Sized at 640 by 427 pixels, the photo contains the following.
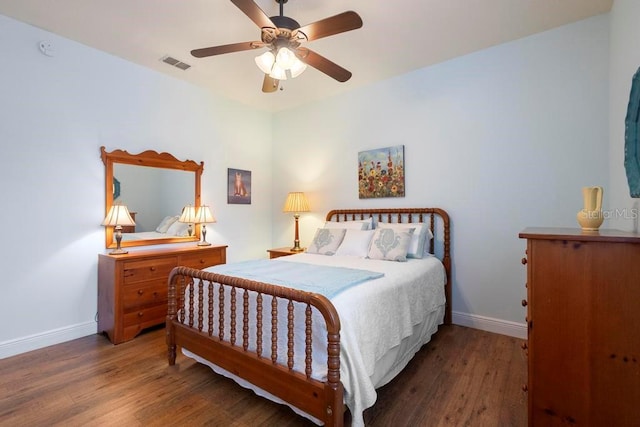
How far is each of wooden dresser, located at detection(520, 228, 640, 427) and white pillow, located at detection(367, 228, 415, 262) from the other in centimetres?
149

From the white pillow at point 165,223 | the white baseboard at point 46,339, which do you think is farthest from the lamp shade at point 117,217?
the white baseboard at point 46,339

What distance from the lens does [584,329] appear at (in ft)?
3.93

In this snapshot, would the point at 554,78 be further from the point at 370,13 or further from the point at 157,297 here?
the point at 157,297

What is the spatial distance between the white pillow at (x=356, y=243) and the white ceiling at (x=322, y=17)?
72.0 inches

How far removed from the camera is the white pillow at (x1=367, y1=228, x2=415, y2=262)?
110 inches

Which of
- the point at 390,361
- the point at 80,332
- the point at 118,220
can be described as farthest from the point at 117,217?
the point at 390,361

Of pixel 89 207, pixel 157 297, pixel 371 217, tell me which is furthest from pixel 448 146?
pixel 89 207

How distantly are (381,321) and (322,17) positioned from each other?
237cm

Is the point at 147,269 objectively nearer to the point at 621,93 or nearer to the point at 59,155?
the point at 59,155

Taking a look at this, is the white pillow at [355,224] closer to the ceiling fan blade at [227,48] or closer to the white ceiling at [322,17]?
the white ceiling at [322,17]

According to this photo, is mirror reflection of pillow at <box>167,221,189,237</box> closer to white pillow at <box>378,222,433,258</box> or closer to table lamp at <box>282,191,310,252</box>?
table lamp at <box>282,191,310,252</box>

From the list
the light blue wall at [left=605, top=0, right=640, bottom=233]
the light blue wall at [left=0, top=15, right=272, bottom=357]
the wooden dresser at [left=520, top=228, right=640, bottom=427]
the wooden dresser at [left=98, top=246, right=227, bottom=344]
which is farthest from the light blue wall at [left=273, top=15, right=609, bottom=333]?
the light blue wall at [left=0, top=15, right=272, bottom=357]

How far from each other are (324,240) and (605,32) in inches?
120

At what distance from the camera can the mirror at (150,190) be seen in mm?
3029
